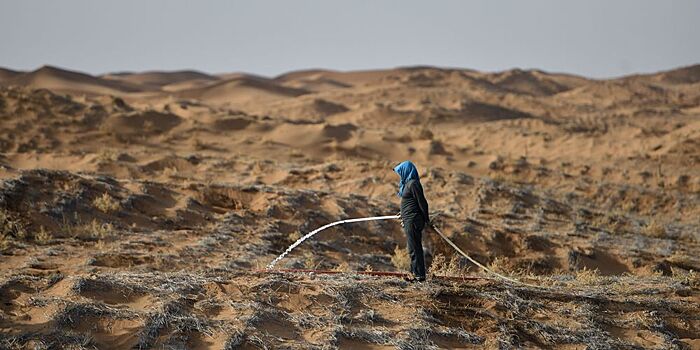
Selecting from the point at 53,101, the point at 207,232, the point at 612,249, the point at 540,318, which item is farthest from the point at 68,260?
the point at 53,101

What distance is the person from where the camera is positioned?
6.26m

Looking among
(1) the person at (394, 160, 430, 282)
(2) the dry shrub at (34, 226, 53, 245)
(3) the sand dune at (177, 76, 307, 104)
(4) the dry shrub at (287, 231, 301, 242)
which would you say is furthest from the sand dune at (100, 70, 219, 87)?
(1) the person at (394, 160, 430, 282)

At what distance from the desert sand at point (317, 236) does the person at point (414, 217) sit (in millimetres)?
195

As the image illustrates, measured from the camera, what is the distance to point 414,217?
247 inches

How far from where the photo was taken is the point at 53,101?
69.8 ft

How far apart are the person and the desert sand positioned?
0.20m

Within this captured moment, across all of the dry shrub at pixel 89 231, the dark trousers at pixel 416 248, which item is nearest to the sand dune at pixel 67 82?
the dry shrub at pixel 89 231

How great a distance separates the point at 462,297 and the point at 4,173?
6.94 metres

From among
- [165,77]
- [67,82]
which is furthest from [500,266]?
[165,77]

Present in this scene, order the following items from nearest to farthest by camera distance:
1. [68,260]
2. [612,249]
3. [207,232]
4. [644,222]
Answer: [68,260], [207,232], [612,249], [644,222]

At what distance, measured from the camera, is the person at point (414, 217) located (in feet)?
20.5

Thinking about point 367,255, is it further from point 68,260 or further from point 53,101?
point 53,101

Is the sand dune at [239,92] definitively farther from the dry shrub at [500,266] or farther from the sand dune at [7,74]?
the dry shrub at [500,266]

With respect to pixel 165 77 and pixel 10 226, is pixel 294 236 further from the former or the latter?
pixel 165 77
